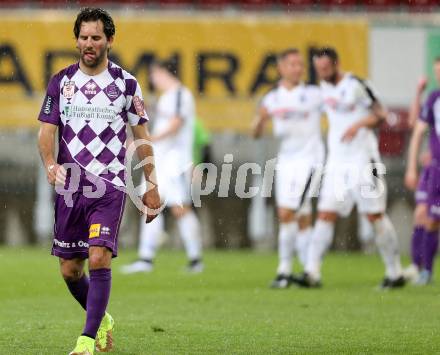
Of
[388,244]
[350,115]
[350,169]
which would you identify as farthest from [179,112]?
[388,244]

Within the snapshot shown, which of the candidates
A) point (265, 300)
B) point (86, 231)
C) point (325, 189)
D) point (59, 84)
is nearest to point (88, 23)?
point (59, 84)

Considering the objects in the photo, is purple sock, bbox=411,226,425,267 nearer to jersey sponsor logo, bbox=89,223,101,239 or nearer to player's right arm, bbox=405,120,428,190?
player's right arm, bbox=405,120,428,190

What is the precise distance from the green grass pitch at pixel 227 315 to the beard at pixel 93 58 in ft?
5.47

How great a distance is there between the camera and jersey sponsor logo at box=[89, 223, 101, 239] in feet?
22.8

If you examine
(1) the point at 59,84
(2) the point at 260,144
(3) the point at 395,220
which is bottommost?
(3) the point at 395,220

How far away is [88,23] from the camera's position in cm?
704

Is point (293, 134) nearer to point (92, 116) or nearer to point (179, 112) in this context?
point (179, 112)

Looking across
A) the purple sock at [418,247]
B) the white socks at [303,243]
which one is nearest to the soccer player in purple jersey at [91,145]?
the white socks at [303,243]

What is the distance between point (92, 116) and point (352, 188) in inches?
218

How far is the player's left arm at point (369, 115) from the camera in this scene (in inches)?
473

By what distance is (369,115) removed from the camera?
12.3m

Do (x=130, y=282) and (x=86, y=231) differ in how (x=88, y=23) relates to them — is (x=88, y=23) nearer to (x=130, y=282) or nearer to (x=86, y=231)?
(x=86, y=231)

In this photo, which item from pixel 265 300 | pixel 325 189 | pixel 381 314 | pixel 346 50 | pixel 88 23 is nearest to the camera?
pixel 88 23

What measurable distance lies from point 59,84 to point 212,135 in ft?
39.4
